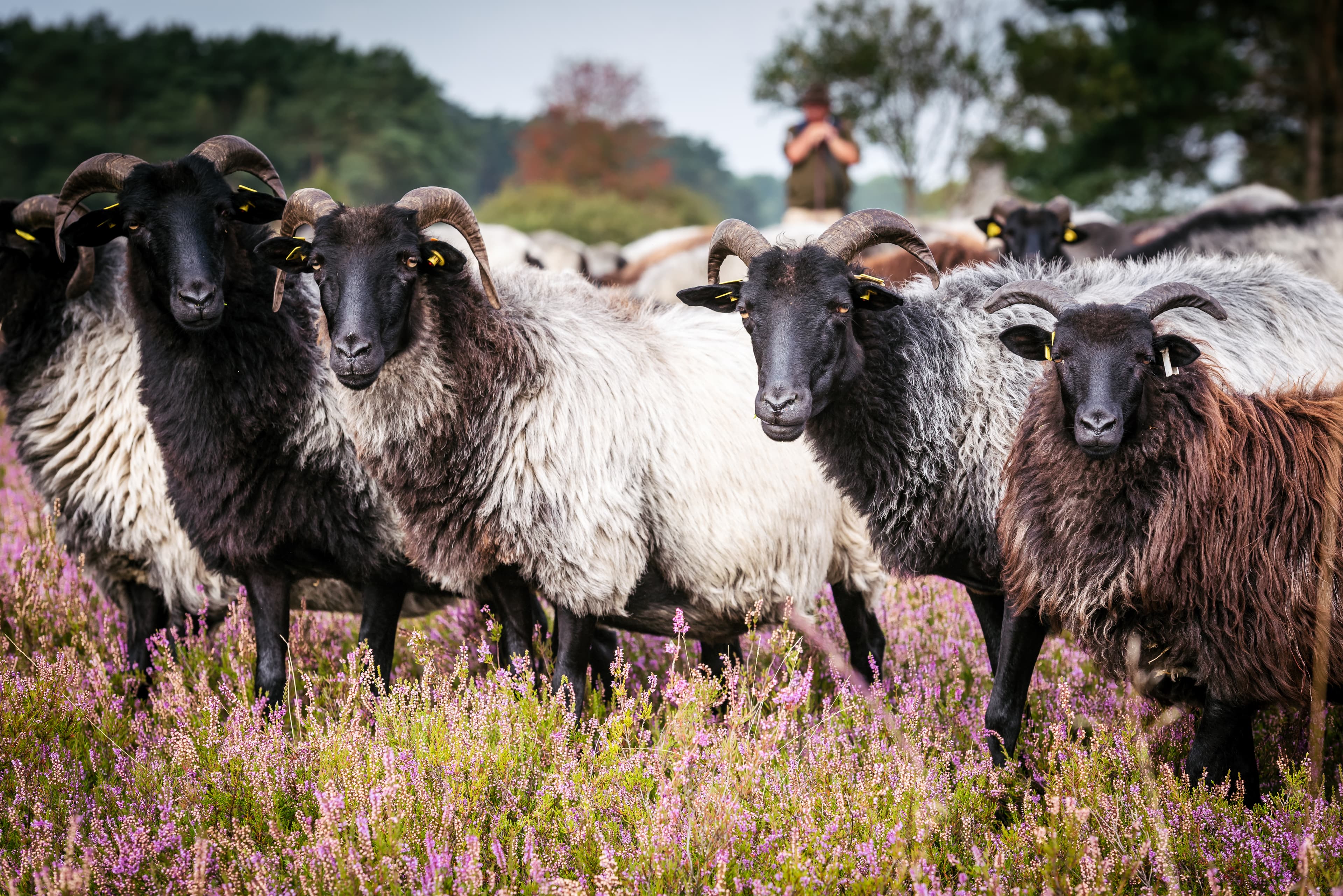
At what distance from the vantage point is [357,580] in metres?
4.77

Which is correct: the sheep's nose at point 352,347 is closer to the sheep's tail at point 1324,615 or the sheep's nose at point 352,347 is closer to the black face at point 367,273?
the black face at point 367,273

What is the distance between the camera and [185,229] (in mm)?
4371

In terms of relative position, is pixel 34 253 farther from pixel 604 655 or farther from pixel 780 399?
pixel 780 399

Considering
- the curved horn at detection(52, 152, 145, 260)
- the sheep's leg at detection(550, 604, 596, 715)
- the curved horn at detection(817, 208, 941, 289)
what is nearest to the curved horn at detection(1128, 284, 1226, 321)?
the curved horn at detection(817, 208, 941, 289)

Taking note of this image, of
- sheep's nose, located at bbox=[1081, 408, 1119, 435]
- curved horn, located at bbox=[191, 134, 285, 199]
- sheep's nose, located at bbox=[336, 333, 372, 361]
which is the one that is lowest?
sheep's nose, located at bbox=[1081, 408, 1119, 435]

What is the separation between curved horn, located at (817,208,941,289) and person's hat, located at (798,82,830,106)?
28.1 ft

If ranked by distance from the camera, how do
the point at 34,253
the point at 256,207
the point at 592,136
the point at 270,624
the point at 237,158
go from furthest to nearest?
1. the point at 592,136
2. the point at 34,253
3. the point at 237,158
4. the point at 256,207
5. the point at 270,624

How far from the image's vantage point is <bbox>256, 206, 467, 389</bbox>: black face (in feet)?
13.0

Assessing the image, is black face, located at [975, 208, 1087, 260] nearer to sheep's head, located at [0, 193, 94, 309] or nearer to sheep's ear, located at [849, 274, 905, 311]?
sheep's ear, located at [849, 274, 905, 311]

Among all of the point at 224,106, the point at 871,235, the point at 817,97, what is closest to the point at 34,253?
the point at 871,235

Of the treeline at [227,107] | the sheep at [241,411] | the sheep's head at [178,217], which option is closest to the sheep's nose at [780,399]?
the sheep at [241,411]

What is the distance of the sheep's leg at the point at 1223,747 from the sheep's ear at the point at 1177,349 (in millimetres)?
1259

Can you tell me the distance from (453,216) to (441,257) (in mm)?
347

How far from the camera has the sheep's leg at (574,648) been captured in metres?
4.26
